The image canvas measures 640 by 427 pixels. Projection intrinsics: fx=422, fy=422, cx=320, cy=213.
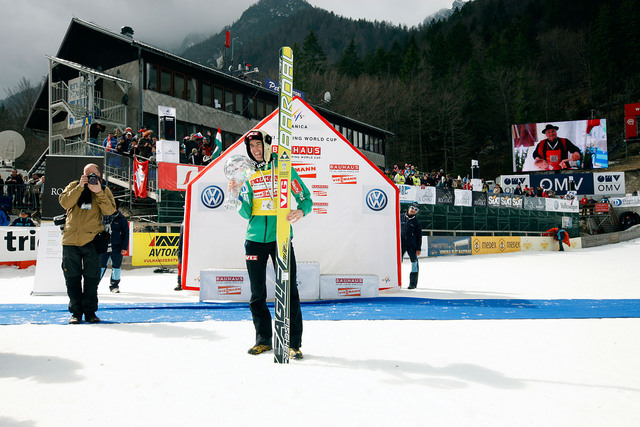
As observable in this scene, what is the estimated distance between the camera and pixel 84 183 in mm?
5207

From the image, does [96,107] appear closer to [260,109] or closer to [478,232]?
[260,109]

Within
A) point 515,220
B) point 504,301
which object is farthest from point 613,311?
point 515,220

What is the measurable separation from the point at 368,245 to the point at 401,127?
46994 mm

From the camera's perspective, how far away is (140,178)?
15.6 m

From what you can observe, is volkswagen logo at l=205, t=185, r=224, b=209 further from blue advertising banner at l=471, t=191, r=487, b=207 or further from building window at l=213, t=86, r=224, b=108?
building window at l=213, t=86, r=224, b=108

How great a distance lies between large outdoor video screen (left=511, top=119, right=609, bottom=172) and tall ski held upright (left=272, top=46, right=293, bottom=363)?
4543 centimetres

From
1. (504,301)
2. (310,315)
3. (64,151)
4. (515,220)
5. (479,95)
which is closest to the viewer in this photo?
(310,315)

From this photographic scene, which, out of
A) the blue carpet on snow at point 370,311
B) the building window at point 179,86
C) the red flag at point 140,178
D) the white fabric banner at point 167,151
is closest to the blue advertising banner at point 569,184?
the building window at point 179,86

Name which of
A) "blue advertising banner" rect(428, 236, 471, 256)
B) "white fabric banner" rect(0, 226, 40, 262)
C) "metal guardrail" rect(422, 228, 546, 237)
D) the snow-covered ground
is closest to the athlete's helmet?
the snow-covered ground

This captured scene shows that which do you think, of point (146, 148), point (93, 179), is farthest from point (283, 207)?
point (146, 148)

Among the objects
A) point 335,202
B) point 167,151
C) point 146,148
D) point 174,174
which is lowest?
point 335,202

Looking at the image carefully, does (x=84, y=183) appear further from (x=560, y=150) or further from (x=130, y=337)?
(x=560, y=150)

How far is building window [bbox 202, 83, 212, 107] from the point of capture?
25480mm

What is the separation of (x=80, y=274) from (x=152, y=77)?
2000cm
